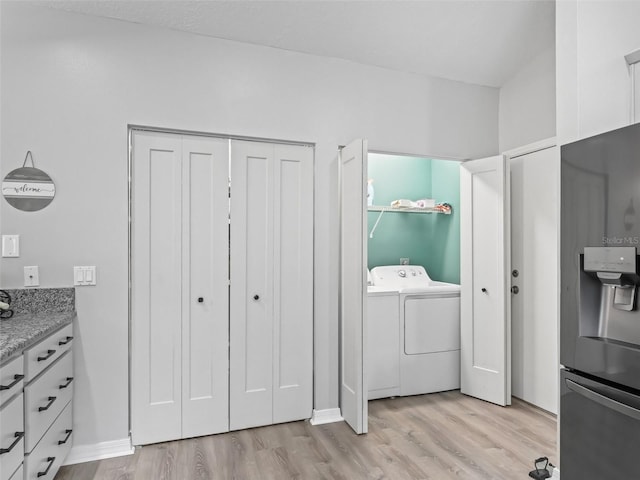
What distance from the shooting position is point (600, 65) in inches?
75.0

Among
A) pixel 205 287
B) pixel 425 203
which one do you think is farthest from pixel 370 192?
pixel 205 287

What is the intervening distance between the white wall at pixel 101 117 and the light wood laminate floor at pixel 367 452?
0.99ft

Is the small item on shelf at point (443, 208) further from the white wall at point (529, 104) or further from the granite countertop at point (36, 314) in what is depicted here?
the granite countertop at point (36, 314)

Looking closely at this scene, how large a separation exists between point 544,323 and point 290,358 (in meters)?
1.93

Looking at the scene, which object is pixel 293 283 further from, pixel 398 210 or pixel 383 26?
pixel 383 26

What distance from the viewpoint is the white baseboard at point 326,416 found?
2930 millimetres

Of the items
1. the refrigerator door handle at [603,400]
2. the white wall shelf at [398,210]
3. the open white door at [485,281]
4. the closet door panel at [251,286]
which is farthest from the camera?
the white wall shelf at [398,210]

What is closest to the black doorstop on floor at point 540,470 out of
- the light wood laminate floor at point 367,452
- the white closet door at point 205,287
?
the light wood laminate floor at point 367,452

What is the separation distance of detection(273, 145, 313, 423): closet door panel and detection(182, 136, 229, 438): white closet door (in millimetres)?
353

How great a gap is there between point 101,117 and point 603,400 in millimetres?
2852

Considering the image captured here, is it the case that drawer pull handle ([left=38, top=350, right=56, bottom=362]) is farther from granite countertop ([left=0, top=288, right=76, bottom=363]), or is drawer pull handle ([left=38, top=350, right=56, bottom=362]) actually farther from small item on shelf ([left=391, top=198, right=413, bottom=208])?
small item on shelf ([left=391, top=198, right=413, bottom=208])

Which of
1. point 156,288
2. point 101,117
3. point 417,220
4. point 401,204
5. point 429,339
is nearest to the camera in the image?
point 101,117

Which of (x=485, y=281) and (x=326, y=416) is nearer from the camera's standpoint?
(x=326, y=416)

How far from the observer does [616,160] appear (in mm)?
1473
